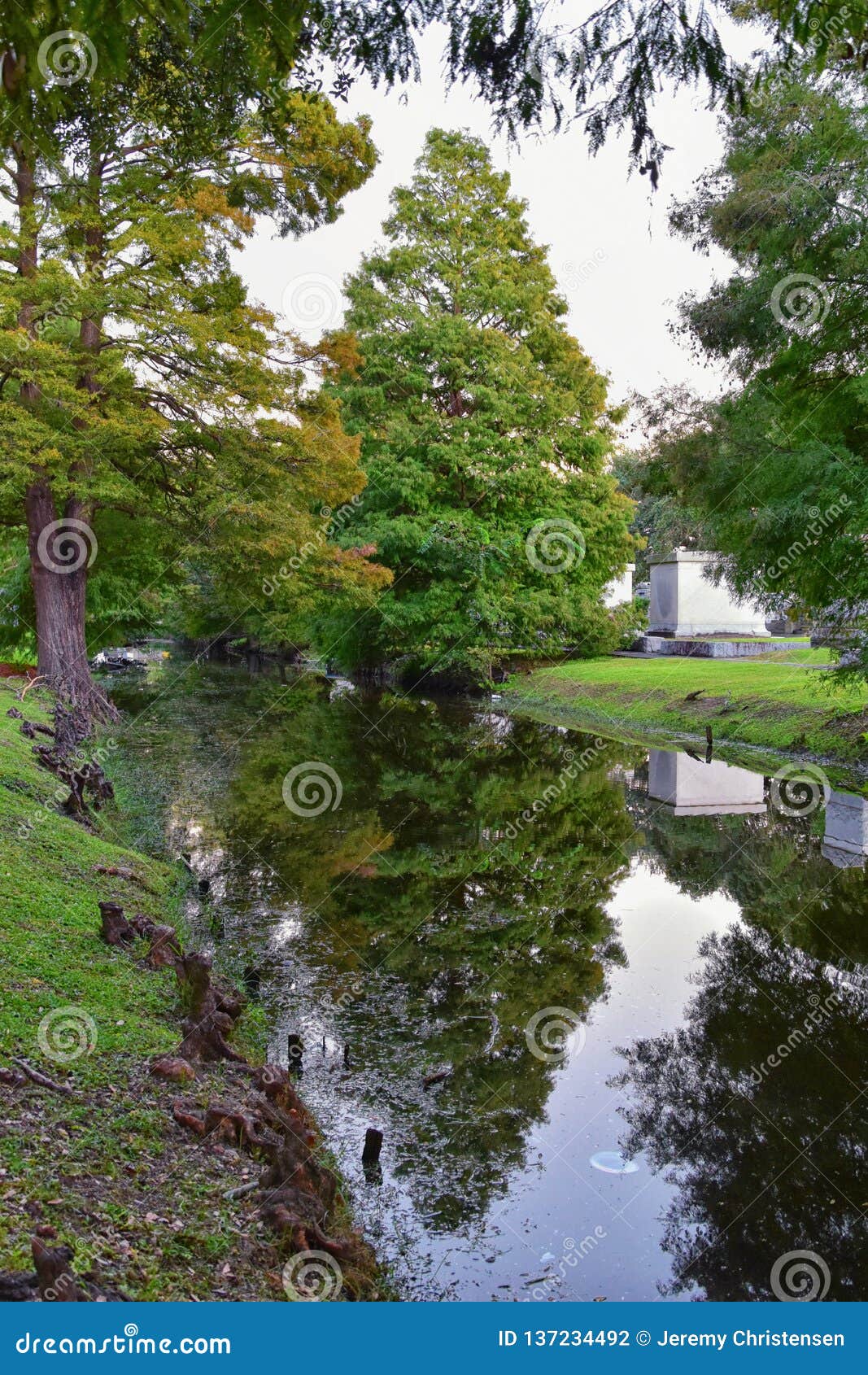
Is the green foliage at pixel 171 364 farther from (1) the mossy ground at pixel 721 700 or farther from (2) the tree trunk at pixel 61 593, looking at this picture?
(1) the mossy ground at pixel 721 700

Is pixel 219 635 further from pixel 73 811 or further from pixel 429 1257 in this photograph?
pixel 429 1257

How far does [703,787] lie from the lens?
17.1 meters

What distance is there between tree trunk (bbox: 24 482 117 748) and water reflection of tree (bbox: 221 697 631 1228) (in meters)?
3.70

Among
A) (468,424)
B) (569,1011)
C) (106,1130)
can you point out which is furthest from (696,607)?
(106,1130)

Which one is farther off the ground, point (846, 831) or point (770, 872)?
point (846, 831)

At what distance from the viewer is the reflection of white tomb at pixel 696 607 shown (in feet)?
128

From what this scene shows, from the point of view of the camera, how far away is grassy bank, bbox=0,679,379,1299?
12.0 feet

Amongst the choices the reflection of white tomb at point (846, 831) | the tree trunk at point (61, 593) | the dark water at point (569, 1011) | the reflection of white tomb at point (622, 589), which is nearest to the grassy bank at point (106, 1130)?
the dark water at point (569, 1011)

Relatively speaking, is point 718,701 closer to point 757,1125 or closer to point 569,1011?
point 569,1011

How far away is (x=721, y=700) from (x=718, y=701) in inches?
3.1

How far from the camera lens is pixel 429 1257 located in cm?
449

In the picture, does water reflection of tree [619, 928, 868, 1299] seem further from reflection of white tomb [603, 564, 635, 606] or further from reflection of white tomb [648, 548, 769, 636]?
reflection of white tomb [603, 564, 635, 606]

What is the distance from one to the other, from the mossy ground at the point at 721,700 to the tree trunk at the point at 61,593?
13.7 metres

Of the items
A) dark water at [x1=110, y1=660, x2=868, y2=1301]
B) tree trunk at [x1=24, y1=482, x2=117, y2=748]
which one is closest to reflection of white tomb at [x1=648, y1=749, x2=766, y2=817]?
dark water at [x1=110, y1=660, x2=868, y2=1301]
